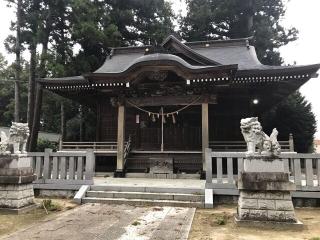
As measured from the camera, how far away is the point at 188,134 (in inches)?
572

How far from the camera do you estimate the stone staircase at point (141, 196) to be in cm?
787

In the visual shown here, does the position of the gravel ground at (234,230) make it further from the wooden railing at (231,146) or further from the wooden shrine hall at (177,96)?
the wooden railing at (231,146)

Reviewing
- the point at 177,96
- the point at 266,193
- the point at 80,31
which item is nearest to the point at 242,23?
the point at 80,31

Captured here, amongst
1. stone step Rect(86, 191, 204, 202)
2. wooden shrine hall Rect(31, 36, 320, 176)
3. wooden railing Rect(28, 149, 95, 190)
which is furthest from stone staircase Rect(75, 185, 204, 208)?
wooden shrine hall Rect(31, 36, 320, 176)

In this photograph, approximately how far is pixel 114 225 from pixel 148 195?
2.52m

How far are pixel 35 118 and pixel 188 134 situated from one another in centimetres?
1084

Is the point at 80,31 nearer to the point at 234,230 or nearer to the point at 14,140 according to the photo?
the point at 14,140

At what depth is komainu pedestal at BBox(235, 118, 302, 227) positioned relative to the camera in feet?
18.8

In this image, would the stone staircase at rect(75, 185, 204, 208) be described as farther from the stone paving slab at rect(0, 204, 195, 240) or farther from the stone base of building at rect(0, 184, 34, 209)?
the stone base of building at rect(0, 184, 34, 209)

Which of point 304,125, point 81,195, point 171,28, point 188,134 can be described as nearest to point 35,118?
point 188,134

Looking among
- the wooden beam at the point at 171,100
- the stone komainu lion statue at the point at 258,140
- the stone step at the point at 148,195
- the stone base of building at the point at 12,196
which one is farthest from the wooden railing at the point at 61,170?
the wooden beam at the point at 171,100

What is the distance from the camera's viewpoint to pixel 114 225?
579cm

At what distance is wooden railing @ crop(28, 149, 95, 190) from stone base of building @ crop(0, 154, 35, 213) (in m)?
1.72

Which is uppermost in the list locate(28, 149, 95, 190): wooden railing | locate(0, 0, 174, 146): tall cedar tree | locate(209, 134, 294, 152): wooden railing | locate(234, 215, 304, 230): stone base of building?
locate(0, 0, 174, 146): tall cedar tree
